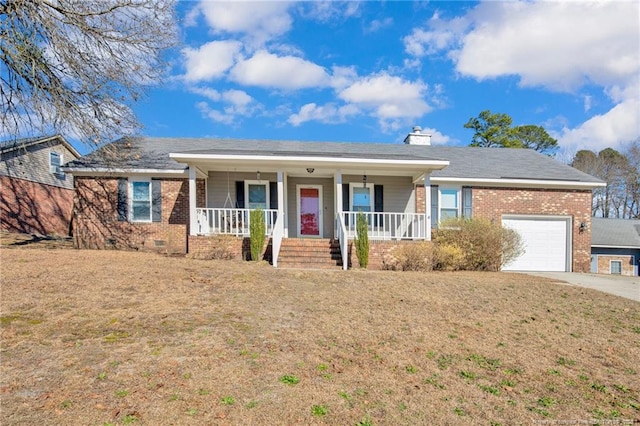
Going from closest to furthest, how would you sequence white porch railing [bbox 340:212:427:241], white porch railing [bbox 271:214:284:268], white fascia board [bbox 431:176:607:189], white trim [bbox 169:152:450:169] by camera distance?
white porch railing [bbox 271:214:284:268] → white trim [bbox 169:152:450:169] → white porch railing [bbox 340:212:427:241] → white fascia board [bbox 431:176:607:189]

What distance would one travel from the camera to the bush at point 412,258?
10.2m

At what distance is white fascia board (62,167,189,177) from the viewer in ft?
39.9

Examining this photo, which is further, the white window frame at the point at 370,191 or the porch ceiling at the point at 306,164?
the white window frame at the point at 370,191

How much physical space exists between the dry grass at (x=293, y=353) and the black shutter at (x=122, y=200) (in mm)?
5662

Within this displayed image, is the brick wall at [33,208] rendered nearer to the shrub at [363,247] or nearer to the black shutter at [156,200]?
the black shutter at [156,200]

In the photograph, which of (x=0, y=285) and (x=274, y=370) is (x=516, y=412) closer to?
(x=274, y=370)

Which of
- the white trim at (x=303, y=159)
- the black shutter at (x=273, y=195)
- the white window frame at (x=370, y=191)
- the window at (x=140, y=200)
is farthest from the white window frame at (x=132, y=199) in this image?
the white window frame at (x=370, y=191)

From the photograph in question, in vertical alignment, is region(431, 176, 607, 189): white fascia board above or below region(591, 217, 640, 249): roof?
above

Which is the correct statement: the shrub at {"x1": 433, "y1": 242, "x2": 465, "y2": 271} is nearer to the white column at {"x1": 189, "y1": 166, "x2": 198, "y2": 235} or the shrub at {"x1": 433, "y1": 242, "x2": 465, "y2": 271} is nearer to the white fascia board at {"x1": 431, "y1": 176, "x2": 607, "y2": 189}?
the white fascia board at {"x1": 431, "y1": 176, "x2": 607, "y2": 189}

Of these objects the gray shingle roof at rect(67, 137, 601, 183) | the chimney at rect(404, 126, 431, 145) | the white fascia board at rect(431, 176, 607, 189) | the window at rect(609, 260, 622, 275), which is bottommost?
the window at rect(609, 260, 622, 275)

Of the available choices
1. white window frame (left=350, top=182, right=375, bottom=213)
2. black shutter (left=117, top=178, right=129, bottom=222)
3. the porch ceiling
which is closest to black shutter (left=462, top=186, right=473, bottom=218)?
the porch ceiling

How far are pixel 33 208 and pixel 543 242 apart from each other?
73.7ft

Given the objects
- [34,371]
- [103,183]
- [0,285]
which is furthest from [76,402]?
[103,183]

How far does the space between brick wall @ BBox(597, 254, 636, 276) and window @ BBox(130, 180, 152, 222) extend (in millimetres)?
23467
